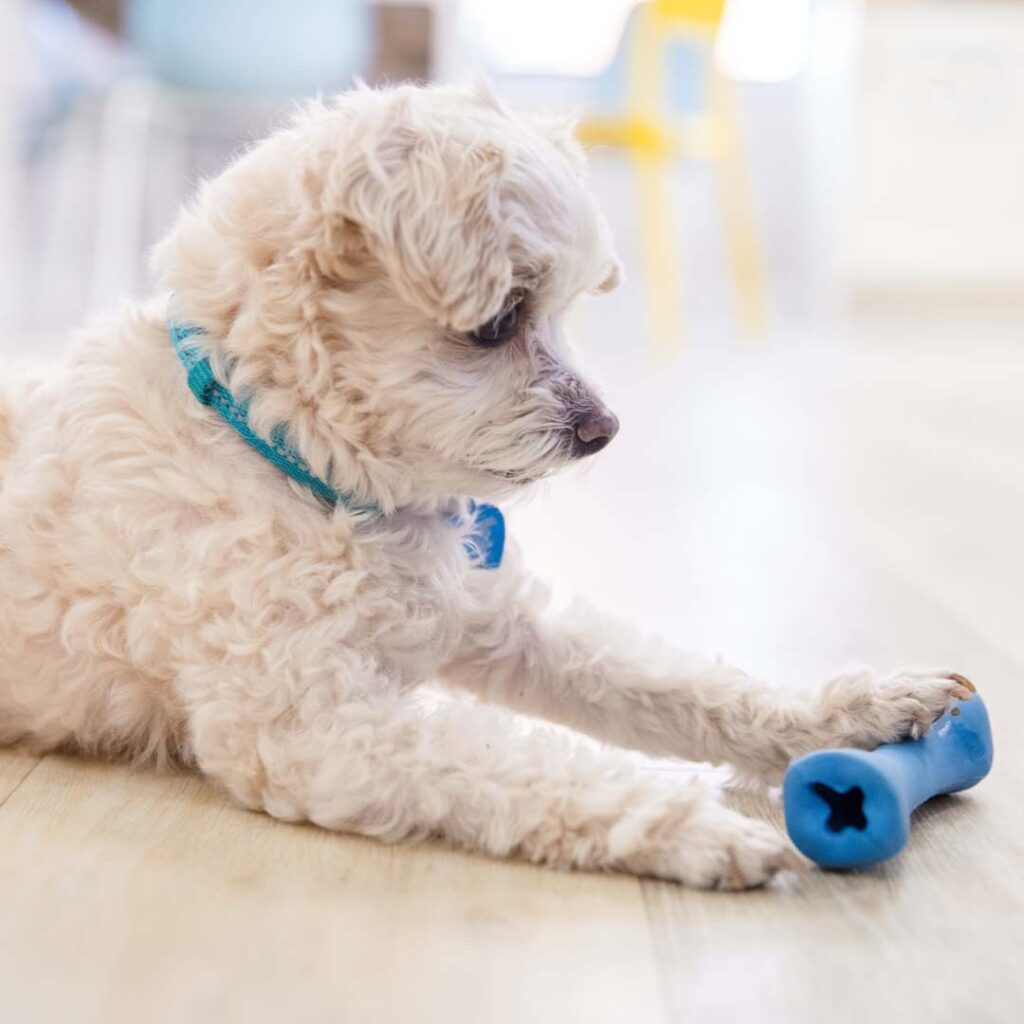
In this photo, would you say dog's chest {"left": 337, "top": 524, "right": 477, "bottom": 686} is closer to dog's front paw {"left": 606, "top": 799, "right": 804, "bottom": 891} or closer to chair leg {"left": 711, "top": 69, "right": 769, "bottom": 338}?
dog's front paw {"left": 606, "top": 799, "right": 804, "bottom": 891}

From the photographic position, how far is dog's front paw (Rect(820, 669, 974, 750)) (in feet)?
4.80

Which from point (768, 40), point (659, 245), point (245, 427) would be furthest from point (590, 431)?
point (768, 40)

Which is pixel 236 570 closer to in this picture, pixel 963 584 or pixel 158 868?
pixel 158 868

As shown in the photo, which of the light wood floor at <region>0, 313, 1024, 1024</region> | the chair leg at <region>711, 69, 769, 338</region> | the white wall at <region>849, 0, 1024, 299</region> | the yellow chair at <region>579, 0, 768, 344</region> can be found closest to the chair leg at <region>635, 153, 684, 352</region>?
the yellow chair at <region>579, 0, 768, 344</region>

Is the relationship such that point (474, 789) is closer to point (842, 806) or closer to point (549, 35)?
point (842, 806)

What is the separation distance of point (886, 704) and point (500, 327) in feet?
1.88

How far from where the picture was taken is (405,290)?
4.57ft

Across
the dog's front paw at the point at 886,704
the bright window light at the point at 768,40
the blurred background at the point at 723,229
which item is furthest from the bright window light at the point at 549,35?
the dog's front paw at the point at 886,704

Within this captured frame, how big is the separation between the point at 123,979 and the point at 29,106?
6542 millimetres

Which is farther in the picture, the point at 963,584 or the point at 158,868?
the point at 963,584

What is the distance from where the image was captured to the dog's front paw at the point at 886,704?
146 centimetres

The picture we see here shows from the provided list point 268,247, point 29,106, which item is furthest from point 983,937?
point 29,106

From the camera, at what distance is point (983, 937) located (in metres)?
1.16

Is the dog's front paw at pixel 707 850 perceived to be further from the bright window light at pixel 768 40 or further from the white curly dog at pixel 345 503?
the bright window light at pixel 768 40
